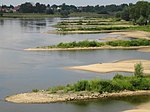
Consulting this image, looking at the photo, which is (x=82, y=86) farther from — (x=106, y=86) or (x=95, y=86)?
(x=106, y=86)

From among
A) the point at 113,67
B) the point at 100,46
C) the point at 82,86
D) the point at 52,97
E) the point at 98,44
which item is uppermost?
the point at 82,86

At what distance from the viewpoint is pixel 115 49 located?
6419 centimetres

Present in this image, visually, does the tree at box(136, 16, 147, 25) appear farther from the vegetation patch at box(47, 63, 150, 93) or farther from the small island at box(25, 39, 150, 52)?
the vegetation patch at box(47, 63, 150, 93)

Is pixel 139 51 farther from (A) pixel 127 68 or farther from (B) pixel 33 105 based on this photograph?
(B) pixel 33 105

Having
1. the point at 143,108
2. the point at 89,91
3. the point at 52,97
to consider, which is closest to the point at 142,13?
the point at 89,91

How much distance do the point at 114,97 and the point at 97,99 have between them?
1606 millimetres

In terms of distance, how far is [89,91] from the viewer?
31594 millimetres

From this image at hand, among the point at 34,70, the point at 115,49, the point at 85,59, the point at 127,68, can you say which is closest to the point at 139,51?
the point at 115,49

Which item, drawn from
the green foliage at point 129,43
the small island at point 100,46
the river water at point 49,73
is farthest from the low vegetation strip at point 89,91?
the green foliage at point 129,43

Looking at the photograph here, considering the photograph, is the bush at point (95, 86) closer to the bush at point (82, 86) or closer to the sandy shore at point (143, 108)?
the bush at point (82, 86)

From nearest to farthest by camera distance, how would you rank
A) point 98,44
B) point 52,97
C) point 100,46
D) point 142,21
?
point 52,97 → point 100,46 → point 98,44 → point 142,21

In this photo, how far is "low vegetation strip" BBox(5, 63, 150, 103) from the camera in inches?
1196

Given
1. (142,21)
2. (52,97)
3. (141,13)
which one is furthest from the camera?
(141,13)

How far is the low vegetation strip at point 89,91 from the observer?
30391mm
